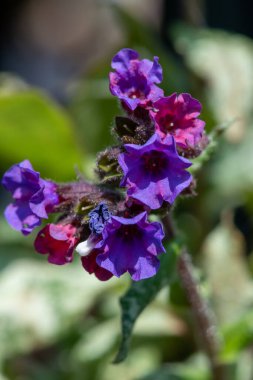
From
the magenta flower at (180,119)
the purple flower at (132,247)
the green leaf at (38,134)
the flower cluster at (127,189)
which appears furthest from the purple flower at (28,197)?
the green leaf at (38,134)

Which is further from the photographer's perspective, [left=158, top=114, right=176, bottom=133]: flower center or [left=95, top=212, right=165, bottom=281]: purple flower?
[left=158, top=114, right=176, bottom=133]: flower center

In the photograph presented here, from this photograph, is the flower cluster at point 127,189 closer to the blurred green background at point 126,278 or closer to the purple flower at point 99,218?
the purple flower at point 99,218

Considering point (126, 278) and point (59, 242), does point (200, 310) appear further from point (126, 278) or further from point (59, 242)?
point (126, 278)

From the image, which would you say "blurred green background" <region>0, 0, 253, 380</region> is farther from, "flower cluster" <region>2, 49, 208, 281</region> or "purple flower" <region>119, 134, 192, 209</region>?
"purple flower" <region>119, 134, 192, 209</region>

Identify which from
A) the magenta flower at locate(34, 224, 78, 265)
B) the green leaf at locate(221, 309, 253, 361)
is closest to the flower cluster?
the magenta flower at locate(34, 224, 78, 265)

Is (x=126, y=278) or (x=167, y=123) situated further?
(x=126, y=278)

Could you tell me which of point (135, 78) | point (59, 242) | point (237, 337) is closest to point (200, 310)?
point (237, 337)
